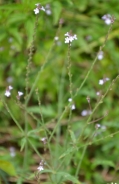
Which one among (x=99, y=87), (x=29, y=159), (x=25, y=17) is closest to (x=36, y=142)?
(x=29, y=159)

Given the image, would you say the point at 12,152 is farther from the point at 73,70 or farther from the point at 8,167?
the point at 73,70

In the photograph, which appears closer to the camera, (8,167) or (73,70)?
(8,167)

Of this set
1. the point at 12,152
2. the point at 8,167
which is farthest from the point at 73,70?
the point at 8,167

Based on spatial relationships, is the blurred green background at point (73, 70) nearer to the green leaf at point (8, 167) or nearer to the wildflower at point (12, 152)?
the wildflower at point (12, 152)

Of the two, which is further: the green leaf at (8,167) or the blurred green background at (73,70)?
the blurred green background at (73,70)

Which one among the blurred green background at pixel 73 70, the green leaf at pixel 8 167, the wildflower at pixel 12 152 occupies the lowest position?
the green leaf at pixel 8 167

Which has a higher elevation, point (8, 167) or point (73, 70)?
point (73, 70)

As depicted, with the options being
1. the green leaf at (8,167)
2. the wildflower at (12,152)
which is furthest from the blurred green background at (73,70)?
the green leaf at (8,167)

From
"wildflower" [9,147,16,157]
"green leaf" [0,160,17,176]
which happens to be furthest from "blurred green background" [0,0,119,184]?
"green leaf" [0,160,17,176]
